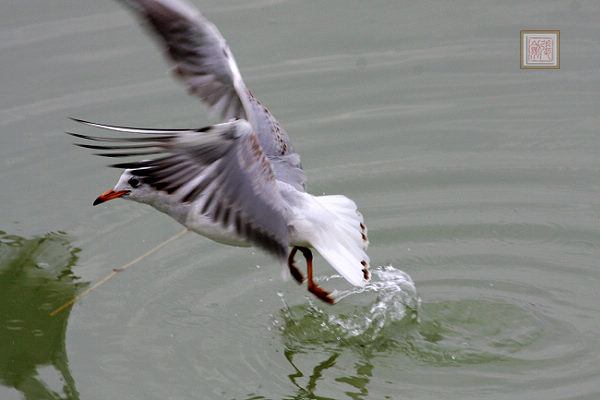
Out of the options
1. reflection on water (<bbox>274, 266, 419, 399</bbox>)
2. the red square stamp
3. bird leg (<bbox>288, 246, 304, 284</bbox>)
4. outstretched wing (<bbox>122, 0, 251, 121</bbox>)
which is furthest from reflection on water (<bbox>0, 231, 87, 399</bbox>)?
the red square stamp

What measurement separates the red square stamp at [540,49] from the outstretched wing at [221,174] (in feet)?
12.4

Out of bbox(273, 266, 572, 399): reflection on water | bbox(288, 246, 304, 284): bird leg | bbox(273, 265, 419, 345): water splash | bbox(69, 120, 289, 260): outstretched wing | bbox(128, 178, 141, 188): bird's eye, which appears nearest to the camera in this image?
bbox(69, 120, 289, 260): outstretched wing

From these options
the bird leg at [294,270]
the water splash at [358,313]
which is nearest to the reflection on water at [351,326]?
the water splash at [358,313]

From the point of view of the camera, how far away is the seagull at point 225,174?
4547 mm

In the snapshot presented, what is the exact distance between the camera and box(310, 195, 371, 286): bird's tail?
5156mm

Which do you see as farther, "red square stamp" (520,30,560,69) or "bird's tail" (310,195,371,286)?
"red square stamp" (520,30,560,69)

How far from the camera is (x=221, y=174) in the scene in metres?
4.70

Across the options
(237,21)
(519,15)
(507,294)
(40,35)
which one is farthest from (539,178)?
(40,35)

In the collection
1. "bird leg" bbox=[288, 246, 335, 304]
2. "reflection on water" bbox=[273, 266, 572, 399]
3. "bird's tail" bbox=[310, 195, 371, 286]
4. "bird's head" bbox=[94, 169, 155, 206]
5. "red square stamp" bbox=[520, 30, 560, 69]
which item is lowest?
"reflection on water" bbox=[273, 266, 572, 399]

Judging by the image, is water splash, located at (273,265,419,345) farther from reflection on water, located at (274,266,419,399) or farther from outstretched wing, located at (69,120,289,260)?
outstretched wing, located at (69,120,289,260)

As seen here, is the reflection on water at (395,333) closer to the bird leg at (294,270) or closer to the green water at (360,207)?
the green water at (360,207)

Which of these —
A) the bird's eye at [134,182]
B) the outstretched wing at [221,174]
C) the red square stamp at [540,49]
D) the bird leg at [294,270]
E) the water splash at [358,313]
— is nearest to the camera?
the outstretched wing at [221,174]

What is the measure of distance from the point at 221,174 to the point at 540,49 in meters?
4.30

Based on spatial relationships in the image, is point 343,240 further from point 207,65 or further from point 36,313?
point 36,313
